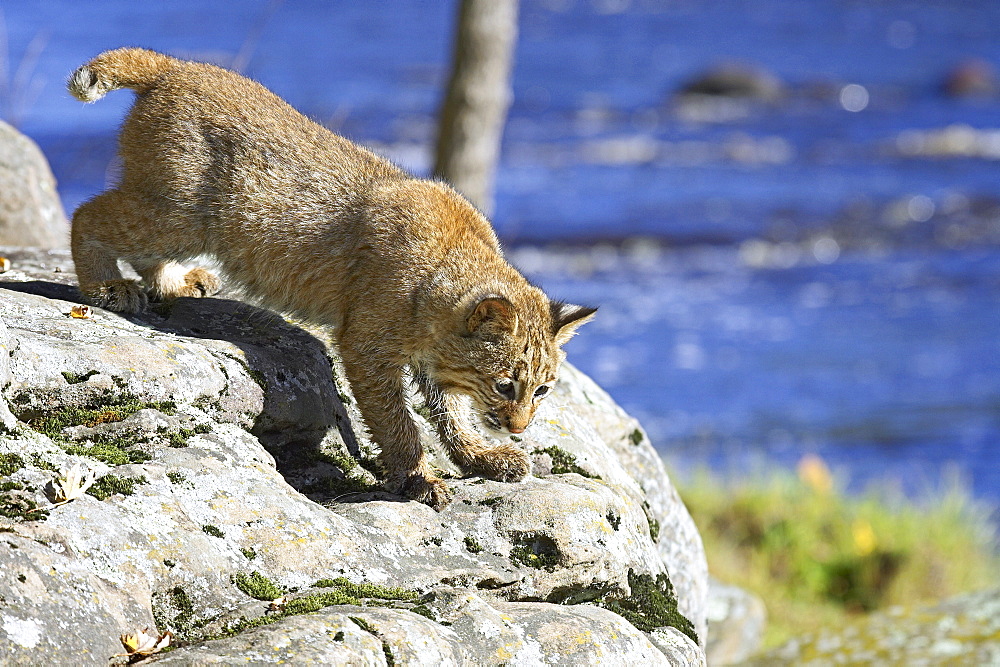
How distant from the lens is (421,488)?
4.44m

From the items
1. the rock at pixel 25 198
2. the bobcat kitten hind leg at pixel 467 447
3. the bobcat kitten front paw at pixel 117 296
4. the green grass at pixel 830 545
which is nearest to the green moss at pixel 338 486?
the bobcat kitten hind leg at pixel 467 447

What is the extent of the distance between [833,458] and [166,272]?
9.00 meters

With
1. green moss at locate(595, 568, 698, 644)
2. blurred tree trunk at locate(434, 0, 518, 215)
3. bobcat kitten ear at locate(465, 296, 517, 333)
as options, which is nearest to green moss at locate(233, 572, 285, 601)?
green moss at locate(595, 568, 698, 644)

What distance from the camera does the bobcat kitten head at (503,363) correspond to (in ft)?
15.0

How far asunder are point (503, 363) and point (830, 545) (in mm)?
6299

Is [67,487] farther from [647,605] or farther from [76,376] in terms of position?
[647,605]

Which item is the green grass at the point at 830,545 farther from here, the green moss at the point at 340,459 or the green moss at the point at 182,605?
the green moss at the point at 182,605

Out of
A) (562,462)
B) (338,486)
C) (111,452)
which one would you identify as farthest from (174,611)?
(562,462)

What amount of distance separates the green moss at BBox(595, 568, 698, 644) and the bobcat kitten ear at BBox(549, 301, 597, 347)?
1.05 meters

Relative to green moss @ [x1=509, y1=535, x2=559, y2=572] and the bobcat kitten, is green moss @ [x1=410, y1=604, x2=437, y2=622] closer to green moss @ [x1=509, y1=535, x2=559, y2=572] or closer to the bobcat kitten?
green moss @ [x1=509, y1=535, x2=559, y2=572]

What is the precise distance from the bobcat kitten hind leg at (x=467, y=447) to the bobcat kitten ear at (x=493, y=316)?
45cm

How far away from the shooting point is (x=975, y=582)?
31.9 ft

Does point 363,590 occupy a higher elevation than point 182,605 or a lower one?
higher

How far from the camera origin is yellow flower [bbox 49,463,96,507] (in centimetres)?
338
